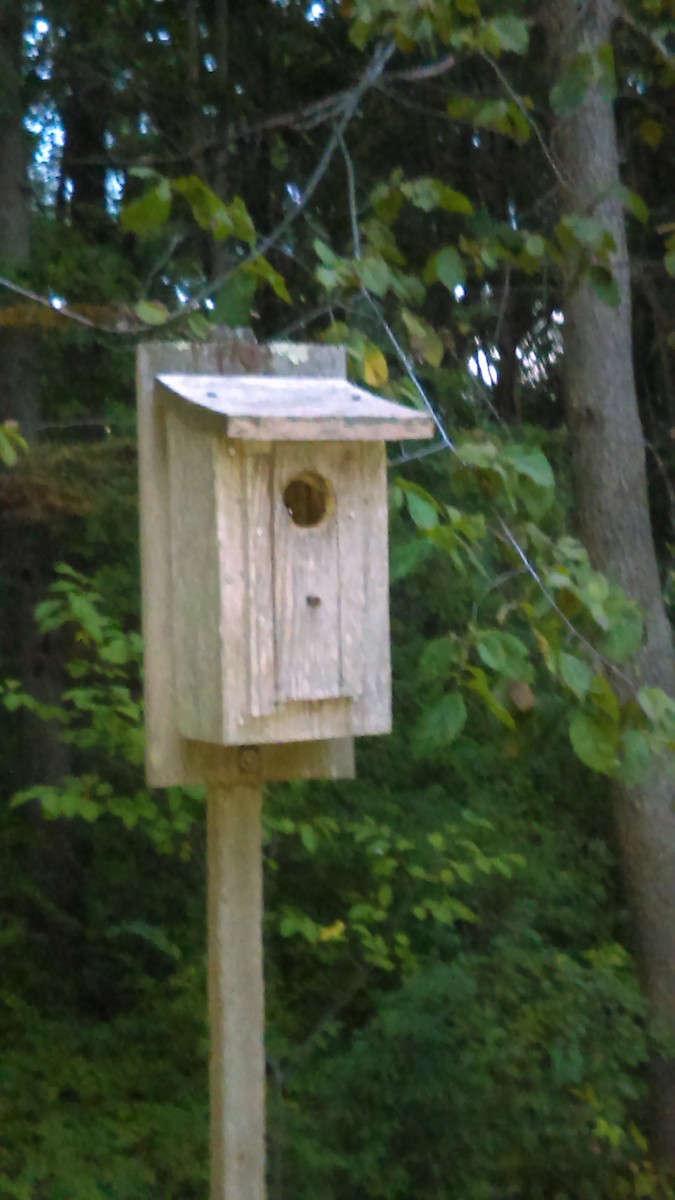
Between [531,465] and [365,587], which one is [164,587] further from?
[531,465]

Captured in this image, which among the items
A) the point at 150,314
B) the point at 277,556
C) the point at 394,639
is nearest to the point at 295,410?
the point at 277,556

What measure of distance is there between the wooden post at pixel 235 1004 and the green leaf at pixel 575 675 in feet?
1.82

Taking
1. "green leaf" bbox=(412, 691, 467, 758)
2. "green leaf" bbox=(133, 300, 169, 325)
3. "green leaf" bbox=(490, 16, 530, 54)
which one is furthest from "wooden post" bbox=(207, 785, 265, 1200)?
"green leaf" bbox=(490, 16, 530, 54)

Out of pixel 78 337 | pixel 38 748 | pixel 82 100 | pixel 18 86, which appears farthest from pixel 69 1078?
pixel 82 100

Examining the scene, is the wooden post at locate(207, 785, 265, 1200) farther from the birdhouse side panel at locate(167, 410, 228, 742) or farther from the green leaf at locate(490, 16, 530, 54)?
the green leaf at locate(490, 16, 530, 54)

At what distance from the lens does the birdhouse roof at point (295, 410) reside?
1.74 meters

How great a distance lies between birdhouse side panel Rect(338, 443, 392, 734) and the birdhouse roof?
9cm

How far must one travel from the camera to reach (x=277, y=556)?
1.85 metres

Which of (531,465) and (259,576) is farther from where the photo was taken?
(531,465)

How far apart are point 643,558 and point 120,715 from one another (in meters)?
1.92

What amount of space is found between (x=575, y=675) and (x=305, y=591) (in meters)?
0.47

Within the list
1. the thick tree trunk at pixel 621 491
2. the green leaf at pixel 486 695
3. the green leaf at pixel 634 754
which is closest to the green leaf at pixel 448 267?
the green leaf at pixel 486 695

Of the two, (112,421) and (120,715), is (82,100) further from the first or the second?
(120,715)

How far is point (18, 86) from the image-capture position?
17.0 ft
